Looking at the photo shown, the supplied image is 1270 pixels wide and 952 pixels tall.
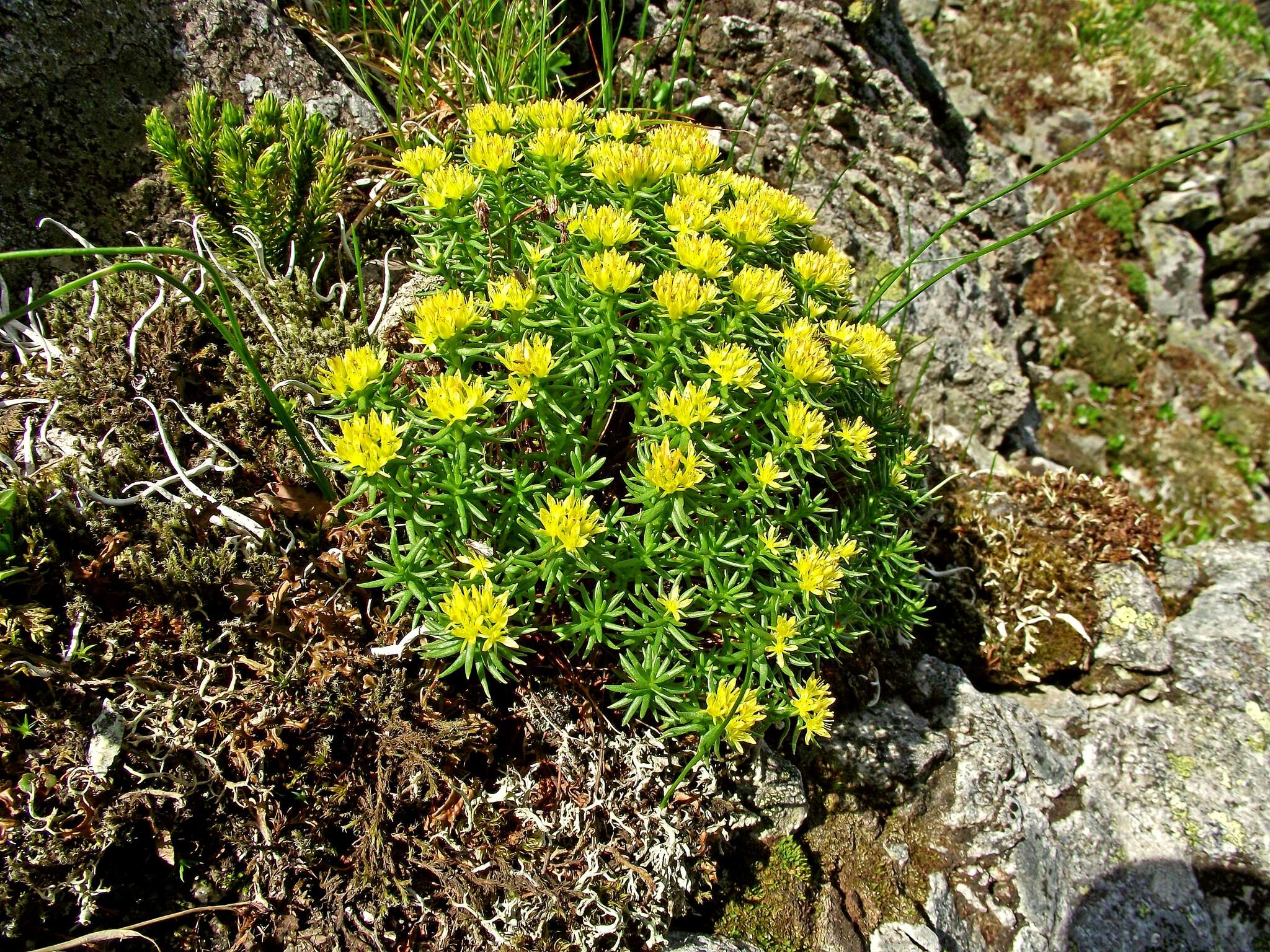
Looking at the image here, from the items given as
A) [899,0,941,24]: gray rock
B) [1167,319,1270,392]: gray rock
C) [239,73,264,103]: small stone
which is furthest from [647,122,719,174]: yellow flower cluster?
[1167,319,1270,392]: gray rock

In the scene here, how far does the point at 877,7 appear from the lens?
492 cm

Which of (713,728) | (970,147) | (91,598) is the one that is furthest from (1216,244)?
(91,598)

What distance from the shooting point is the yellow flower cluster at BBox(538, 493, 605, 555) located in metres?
2.17

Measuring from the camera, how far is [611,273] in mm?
2344

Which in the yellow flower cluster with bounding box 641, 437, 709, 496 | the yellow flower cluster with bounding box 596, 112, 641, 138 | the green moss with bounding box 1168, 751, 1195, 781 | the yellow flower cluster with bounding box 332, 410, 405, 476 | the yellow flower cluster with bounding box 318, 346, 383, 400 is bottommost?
the green moss with bounding box 1168, 751, 1195, 781

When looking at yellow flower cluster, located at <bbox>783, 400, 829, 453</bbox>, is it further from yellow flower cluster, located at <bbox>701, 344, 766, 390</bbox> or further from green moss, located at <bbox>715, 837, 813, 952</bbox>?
green moss, located at <bbox>715, 837, 813, 952</bbox>

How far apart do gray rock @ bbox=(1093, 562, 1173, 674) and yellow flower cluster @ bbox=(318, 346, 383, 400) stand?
3.82 meters

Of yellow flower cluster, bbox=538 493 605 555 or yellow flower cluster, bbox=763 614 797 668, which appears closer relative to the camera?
yellow flower cluster, bbox=538 493 605 555

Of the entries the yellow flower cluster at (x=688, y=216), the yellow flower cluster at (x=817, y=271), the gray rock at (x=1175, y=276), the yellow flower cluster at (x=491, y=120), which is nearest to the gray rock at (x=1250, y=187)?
the gray rock at (x=1175, y=276)

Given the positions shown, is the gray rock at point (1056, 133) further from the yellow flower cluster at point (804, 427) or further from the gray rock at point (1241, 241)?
the yellow flower cluster at point (804, 427)

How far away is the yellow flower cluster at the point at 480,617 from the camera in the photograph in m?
2.12

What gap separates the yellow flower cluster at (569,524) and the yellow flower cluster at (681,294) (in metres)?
0.64

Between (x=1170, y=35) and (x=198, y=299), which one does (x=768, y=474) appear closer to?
(x=198, y=299)

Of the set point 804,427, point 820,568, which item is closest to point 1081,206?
point 804,427
